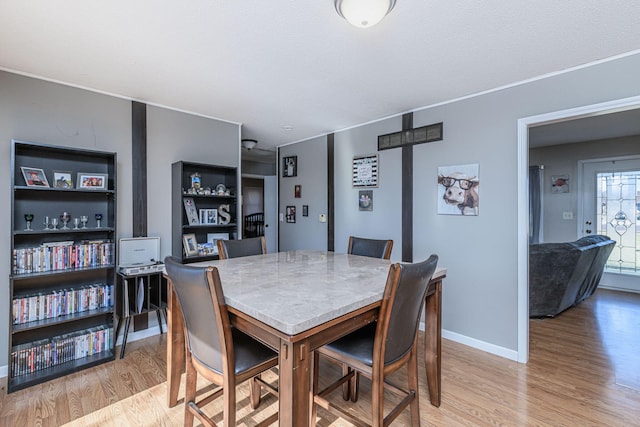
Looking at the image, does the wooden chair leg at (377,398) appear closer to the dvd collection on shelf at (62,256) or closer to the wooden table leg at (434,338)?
the wooden table leg at (434,338)

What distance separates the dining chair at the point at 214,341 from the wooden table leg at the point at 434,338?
40.0 inches

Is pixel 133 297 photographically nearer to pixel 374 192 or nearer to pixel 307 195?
pixel 307 195

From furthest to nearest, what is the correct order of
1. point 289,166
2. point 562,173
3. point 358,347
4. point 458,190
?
1. point 562,173
2. point 289,166
3. point 458,190
4. point 358,347

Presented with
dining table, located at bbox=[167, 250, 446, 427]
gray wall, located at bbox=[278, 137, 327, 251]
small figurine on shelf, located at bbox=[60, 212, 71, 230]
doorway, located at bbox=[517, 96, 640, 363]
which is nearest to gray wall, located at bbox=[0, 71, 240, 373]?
small figurine on shelf, located at bbox=[60, 212, 71, 230]

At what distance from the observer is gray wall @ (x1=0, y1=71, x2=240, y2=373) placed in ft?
7.60

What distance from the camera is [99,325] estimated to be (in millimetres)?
2680

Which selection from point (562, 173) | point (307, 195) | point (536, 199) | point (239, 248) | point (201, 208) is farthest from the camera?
point (536, 199)

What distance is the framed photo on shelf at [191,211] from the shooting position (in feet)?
10.6

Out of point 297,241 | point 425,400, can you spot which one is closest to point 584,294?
point 425,400

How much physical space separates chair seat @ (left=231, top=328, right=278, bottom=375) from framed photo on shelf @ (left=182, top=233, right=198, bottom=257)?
197 centimetres

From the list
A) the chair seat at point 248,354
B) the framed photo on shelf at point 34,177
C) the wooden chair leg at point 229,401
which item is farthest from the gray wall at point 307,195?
the wooden chair leg at point 229,401

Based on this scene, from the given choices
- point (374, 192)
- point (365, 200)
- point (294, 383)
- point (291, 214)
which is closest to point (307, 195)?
point (291, 214)

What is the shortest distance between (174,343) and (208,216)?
1783 mm

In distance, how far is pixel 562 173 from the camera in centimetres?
514
